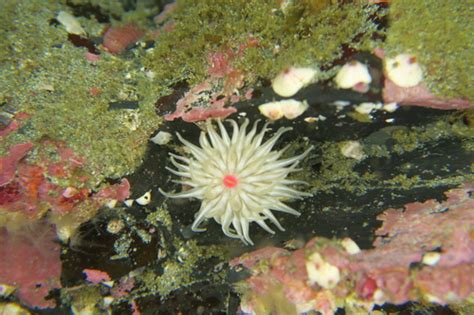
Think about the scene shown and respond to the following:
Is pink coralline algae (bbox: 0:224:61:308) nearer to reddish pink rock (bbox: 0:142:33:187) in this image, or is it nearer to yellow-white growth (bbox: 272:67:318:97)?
reddish pink rock (bbox: 0:142:33:187)

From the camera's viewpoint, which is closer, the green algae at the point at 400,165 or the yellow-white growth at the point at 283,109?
the yellow-white growth at the point at 283,109

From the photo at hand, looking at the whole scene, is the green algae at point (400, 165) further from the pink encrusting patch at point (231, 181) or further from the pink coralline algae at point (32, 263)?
the pink coralline algae at point (32, 263)

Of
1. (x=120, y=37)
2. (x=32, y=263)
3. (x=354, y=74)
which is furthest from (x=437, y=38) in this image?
(x=32, y=263)

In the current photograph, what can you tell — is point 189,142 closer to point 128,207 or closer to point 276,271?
point 128,207

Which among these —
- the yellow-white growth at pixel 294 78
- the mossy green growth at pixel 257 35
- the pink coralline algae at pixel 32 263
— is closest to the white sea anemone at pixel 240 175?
the yellow-white growth at pixel 294 78

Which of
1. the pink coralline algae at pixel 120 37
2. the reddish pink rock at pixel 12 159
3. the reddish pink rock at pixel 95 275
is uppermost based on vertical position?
the pink coralline algae at pixel 120 37

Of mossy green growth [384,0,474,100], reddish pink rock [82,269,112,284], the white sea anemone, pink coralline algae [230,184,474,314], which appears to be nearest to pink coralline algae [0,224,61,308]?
reddish pink rock [82,269,112,284]

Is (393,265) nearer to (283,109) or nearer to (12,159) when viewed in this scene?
(283,109)
